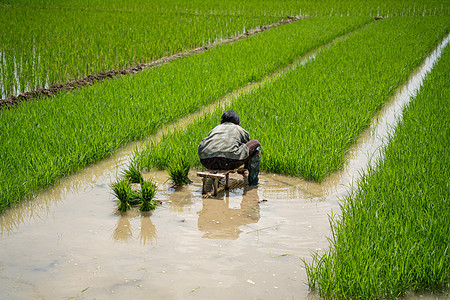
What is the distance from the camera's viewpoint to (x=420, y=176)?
4.14 m

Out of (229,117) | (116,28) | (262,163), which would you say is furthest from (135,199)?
(116,28)

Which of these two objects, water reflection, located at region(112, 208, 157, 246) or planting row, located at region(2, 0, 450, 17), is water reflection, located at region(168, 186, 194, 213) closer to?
water reflection, located at region(112, 208, 157, 246)

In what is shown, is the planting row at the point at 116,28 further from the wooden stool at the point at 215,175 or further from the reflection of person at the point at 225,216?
the reflection of person at the point at 225,216

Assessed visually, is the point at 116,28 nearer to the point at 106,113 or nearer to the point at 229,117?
the point at 106,113

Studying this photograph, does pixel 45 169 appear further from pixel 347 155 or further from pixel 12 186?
pixel 347 155

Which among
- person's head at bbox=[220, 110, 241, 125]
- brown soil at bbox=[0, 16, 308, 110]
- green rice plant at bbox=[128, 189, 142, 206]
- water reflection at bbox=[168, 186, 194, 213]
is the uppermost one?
person's head at bbox=[220, 110, 241, 125]

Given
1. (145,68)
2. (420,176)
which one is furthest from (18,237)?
(145,68)

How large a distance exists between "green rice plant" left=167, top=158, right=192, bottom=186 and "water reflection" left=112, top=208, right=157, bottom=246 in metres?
0.58

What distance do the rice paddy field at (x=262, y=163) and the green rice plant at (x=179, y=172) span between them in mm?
99

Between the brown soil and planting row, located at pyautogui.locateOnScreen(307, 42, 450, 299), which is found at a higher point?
the brown soil

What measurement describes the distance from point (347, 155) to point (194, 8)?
1603 centimetres

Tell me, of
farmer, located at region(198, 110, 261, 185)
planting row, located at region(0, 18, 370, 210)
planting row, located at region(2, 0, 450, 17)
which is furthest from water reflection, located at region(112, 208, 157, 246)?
planting row, located at region(2, 0, 450, 17)

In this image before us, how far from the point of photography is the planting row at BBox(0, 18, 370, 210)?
464cm

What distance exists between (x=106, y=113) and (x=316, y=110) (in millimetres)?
2719
